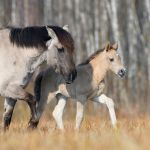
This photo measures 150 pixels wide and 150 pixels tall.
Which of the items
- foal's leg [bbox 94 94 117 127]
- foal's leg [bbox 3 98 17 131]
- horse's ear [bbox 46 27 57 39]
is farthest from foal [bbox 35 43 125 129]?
horse's ear [bbox 46 27 57 39]

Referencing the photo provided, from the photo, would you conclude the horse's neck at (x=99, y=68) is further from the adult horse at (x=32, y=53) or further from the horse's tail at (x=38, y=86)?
the adult horse at (x=32, y=53)

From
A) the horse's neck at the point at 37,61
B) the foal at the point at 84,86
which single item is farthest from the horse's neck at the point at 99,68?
the horse's neck at the point at 37,61

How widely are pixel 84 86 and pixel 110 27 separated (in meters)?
13.6

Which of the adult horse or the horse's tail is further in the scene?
the horse's tail

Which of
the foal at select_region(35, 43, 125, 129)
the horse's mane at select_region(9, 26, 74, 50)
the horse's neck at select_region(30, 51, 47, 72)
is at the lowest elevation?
the foal at select_region(35, 43, 125, 129)

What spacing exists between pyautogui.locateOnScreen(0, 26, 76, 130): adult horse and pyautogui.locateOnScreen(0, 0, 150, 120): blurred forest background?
8.58 m

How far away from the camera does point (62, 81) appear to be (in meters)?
10.9

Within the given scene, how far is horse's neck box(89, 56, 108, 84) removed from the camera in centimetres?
1115

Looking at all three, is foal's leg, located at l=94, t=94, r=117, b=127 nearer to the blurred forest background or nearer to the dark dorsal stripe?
the dark dorsal stripe

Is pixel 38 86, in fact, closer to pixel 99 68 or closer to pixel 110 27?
pixel 99 68

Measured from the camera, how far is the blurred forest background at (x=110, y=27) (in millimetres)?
20578

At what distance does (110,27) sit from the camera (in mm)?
24312

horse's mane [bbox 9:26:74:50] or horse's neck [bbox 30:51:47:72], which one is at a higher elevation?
horse's mane [bbox 9:26:74:50]

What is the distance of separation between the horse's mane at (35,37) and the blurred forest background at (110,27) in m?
8.65
